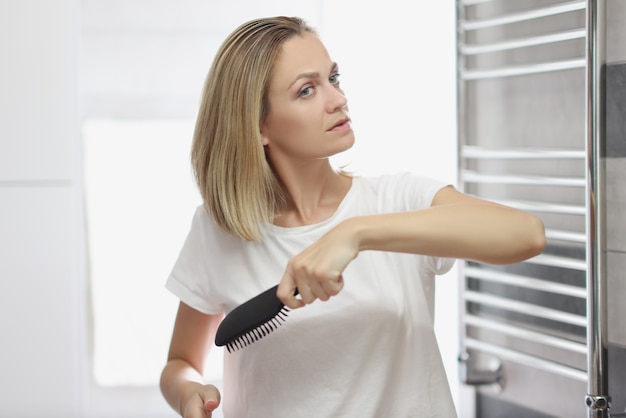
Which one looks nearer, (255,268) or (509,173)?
(255,268)

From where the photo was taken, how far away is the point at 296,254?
1.28 meters

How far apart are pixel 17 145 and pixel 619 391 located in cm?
143

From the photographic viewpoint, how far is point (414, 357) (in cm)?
128

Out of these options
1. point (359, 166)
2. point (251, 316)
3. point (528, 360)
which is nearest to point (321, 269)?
point (251, 316)

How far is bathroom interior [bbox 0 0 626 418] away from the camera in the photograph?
5.46 feet

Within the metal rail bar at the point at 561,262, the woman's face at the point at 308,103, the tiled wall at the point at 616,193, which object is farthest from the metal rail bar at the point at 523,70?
the woman's face at the point at 308,103

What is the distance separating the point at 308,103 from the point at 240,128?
0.12m

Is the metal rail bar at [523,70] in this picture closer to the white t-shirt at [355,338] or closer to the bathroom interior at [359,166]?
the bathroom interior at [359,166]

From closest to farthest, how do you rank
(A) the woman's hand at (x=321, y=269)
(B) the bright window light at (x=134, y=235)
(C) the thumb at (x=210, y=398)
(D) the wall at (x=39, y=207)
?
(A) the woman's hand at (x=321, y=269) → (C) the thumb at (x=210, y=398) → (D) the wall at (x=39, y=207) → (B) the bright window light at (x=134, y=235)

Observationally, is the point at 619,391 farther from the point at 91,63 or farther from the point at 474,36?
the point at 91,63

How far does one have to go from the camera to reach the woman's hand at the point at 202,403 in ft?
3.94

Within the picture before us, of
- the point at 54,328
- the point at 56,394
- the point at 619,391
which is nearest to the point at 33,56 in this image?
the point at 54,328

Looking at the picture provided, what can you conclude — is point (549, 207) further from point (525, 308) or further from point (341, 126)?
point (341, 126)

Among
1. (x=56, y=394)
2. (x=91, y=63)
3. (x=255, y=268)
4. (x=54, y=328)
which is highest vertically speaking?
(x=91, y=63)
